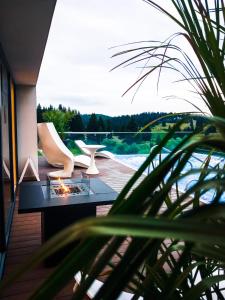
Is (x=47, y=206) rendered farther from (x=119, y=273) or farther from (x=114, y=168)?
(x=114, y=168)

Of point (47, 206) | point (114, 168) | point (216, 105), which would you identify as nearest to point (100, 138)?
point (114, 168)

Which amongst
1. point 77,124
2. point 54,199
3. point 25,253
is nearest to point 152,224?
point 54,199

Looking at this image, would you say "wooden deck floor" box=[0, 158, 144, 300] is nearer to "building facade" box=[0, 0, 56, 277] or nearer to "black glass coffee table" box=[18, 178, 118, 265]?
"building facade" box=[0, 0, 56, 277]

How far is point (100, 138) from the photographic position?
975 centimetres

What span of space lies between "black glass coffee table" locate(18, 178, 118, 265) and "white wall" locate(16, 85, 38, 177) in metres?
2.93

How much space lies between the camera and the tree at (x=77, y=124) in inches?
373

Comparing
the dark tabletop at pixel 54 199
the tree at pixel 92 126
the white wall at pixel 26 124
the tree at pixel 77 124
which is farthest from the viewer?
the tree at pixel 92 126

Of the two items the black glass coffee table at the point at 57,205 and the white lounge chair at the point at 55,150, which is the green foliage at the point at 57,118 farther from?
the black glass coffee table at the point at 57,205

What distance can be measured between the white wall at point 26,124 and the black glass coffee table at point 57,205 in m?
2.93

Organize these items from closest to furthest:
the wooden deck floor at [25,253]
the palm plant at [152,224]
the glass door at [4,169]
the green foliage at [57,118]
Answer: the palm plant at [152,224] < the wooden deck floor at [25,253] < the glass door at [4,169] < the green foliage at [57,118]

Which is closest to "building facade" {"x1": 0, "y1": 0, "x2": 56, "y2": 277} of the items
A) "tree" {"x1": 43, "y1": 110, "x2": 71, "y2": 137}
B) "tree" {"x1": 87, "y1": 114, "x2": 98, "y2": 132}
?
"tree" {"x1": 43, "y1": 110, "x2": 71, "y2": 137}

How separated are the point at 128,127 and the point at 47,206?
293 inches

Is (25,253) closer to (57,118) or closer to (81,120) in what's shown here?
(57,118)

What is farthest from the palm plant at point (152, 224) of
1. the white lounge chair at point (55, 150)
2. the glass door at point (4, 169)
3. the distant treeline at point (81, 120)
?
the distant treeline at point (81, 120)
